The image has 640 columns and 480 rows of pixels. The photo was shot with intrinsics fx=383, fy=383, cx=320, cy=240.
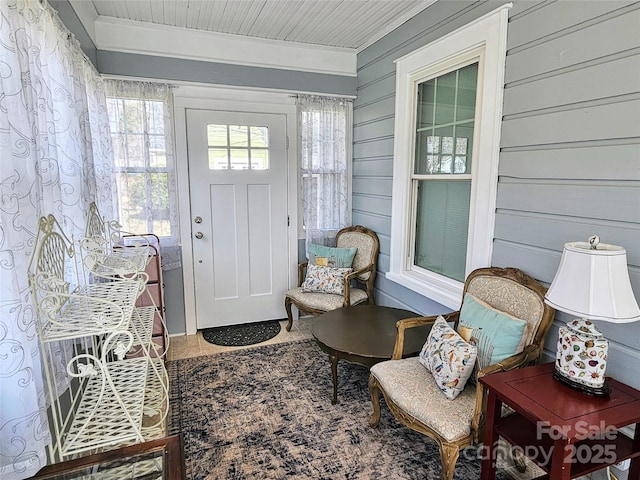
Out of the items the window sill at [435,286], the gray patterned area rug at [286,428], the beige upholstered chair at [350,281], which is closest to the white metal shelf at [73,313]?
the gray patterned area rug at [286,428]

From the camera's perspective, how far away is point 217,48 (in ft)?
10.9

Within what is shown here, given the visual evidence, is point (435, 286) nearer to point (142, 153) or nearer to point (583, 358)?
point (583, 358)

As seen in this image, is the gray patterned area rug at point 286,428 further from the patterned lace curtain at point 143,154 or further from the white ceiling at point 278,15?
the white ceiling at point 278,15

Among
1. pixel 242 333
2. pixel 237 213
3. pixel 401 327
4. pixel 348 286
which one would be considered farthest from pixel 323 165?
pixel 401 327

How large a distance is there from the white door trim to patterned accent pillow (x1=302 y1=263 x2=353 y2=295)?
538 mm

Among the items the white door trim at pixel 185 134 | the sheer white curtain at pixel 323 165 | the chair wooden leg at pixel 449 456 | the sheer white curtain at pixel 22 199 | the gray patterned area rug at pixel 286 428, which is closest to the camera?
the sheer white curtain at pixel 22 199

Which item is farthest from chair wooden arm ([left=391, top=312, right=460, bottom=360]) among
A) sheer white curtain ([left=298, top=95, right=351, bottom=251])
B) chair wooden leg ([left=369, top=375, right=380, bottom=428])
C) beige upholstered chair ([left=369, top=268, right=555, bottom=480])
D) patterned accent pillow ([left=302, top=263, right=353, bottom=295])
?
sheer white curtain ([left=298, top=95, right=351, bottom=251])

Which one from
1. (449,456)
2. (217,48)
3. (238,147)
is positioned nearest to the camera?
(449,456)

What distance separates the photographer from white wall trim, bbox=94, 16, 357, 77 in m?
3.06

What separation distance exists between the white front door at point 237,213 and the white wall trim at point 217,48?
0.47 meters

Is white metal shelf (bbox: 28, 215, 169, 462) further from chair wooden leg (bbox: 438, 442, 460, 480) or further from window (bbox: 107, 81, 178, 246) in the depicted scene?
chair wooden leg (bbox: 438, 442, 460, 480)

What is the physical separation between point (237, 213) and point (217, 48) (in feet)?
4.78

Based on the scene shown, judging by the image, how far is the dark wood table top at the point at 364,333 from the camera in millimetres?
2301

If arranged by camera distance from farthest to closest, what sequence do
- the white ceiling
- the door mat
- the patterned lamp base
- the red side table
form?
the door mat → the white ceiling → the patterned lamp base → the red side table
